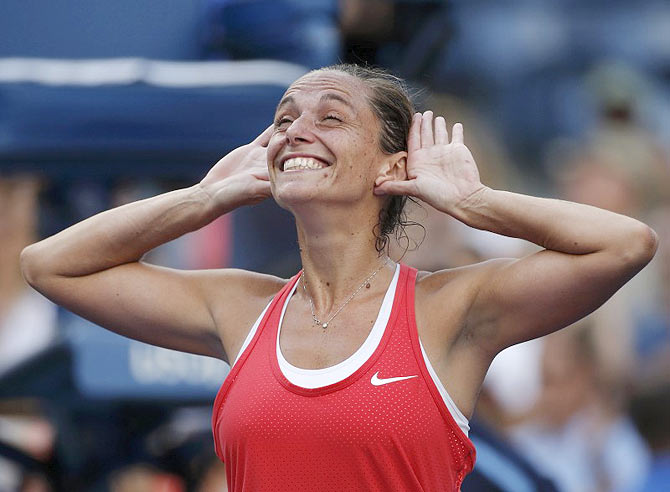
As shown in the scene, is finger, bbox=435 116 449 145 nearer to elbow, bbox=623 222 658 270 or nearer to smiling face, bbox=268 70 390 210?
smiling face, bbox=268 70 390 210

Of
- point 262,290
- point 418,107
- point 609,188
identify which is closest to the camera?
point 262,290

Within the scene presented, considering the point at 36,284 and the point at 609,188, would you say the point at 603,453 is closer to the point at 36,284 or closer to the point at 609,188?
the point at 609,188

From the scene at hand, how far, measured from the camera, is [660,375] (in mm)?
5555

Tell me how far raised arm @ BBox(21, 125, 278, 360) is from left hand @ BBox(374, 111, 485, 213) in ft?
1.08

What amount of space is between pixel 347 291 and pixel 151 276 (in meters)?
0.46

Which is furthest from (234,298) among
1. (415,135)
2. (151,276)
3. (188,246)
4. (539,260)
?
(188,246)

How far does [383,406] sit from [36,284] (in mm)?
918

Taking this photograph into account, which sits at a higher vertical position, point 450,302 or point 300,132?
point 300,132

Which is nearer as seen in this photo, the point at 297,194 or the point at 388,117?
the point at 297,194

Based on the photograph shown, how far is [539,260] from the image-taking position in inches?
90.7

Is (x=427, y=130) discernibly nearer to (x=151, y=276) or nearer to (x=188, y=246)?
(x=151, y=276)

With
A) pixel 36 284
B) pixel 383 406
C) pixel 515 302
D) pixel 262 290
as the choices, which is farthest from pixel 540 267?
pixel 36 284

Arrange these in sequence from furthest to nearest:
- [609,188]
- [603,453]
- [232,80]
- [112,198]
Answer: [609,188], [603,453], [112,198], [232,80]

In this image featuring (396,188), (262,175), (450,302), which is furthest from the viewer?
(262,175)
